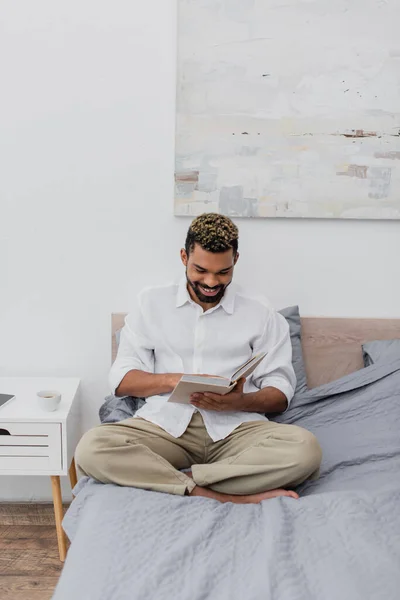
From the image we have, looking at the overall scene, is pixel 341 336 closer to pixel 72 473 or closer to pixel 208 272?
pixel 208 272

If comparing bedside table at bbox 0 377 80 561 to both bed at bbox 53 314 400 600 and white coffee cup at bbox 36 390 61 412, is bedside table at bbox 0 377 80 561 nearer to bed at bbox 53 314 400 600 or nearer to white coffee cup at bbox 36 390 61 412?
white coffee cup at bbox 36 390 61 412

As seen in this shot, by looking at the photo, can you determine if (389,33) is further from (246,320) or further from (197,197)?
(246,320)

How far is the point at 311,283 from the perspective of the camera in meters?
2.15

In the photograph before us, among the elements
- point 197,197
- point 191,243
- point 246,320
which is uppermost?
point 197,197

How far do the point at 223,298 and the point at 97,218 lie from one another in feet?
1.99

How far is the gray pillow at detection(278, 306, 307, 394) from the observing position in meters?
2.03

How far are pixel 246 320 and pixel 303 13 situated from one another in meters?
1.09

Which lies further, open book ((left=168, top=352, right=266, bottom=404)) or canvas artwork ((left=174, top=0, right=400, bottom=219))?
canvas artwork ((left=174, top=0, right=400, bottom=219))

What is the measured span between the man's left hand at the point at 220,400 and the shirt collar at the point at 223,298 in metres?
0.27

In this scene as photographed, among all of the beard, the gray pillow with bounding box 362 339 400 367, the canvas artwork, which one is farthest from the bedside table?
the gray pillow with bounding box 362 339 400 367

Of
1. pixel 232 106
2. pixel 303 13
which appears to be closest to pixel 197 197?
pixel 232 106

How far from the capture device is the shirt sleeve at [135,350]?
1.83 meters

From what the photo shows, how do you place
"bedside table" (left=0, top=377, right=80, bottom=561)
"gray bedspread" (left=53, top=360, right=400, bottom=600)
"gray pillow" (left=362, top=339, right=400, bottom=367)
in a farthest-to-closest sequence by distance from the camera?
1. "gray pillow" (left=362, top=339, right=400, bottom=367)
2. "bedside table" (left=0, top=377, right=80, bottom=561)
3. "gray bedspread" (left=53, top=360, right=400, bottom=600)

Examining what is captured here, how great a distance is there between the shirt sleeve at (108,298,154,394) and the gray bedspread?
412 mm
